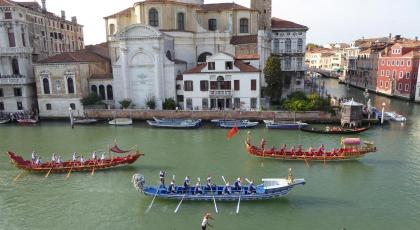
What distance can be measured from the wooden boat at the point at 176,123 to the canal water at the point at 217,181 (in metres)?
2.91

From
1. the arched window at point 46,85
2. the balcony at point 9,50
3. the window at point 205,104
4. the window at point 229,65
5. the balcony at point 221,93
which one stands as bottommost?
the window at point 205,104

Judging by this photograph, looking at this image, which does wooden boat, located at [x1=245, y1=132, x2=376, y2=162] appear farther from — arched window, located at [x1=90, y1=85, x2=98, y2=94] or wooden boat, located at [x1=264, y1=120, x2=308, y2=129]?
arched window, located at [x1=90, y1=85, x2=98, y2=94]

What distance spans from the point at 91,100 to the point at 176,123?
33.3ft

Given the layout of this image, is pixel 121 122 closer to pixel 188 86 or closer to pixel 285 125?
pixel 188 86

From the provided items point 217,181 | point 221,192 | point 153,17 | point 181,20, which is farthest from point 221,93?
point 221,192

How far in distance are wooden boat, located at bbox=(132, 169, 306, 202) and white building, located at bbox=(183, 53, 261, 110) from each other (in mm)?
18234

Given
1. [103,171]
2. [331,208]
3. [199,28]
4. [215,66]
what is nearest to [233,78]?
[215,66]

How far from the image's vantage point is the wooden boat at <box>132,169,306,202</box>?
16594mm

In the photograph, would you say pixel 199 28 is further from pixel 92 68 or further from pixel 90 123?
pixel 90 123

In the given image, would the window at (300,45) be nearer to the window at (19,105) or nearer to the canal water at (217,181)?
the canal water at (217,181)

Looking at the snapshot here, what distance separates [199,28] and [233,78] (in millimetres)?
9882

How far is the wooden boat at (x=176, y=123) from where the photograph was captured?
105 feet

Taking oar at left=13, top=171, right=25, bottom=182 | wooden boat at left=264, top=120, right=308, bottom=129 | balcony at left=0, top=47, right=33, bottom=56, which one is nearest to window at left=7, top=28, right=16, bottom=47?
balcony at left=0, top=47, right=33, bottom=56

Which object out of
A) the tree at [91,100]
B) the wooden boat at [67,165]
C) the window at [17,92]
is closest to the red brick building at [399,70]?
the tree at [91,100]
